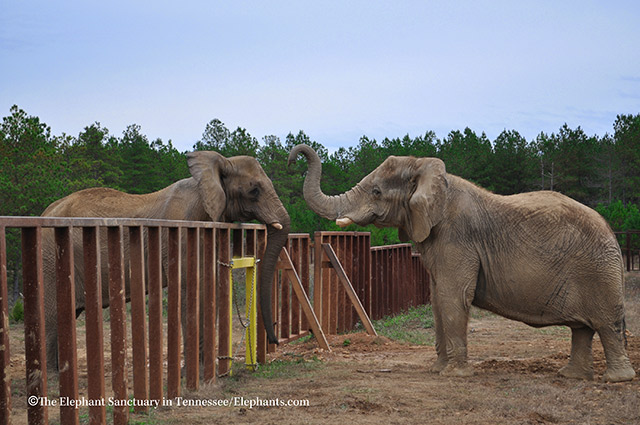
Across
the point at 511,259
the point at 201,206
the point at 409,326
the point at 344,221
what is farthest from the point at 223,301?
the point at 409,326

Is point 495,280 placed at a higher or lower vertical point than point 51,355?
higher

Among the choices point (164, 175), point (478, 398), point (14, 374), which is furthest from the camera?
point (164, 175)

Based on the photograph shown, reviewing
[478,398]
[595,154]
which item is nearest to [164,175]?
[595,154]

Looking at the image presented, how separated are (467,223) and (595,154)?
61417 millimetres

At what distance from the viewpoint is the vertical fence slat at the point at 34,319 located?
4.39 meters

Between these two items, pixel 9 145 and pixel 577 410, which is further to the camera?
pixel 9 145

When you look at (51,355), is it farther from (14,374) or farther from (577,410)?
(577,410)

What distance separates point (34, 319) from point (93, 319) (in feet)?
2.28

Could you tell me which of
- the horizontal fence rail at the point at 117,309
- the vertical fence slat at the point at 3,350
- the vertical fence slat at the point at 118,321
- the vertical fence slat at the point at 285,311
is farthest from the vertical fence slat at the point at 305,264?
the vertical fence slat at the point at 3,350

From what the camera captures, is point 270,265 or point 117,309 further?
point 270,265

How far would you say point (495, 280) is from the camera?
8.29 metres

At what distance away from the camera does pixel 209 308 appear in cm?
745

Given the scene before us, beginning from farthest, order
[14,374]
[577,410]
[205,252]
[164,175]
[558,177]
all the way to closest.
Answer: [558,177]
[164,175]
[14,374]
[205,252]
[577,410]

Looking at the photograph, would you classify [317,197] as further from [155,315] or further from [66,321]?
[66,321]
